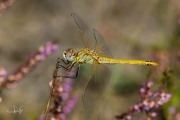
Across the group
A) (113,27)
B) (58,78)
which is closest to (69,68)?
(58,78)

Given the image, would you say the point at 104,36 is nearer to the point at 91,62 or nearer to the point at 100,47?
the point at 100,47

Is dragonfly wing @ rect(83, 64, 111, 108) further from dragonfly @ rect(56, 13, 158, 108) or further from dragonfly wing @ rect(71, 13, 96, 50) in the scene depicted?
dragonfly wing @ rect(71, 13, 96, 50)

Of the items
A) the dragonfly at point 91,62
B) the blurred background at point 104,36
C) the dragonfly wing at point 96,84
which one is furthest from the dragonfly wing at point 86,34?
the blurred background at point 104,36

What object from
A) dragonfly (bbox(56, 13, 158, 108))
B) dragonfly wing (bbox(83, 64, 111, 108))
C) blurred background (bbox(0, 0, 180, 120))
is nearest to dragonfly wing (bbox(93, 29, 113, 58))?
dragonfly (bbox(56, 13, 158, 108))

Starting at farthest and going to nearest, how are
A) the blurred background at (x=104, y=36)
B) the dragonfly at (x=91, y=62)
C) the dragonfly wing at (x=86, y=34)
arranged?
the blurred background at (x=104, y=36)
the dragonfly wing at (x=86, y=34)
the dragonfly at (x=91, y=62)

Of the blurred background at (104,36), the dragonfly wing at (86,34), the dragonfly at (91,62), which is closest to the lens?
the dragonfly at (91,62)

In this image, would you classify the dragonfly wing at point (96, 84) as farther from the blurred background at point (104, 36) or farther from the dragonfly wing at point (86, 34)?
the blurred background at point (104, 36)

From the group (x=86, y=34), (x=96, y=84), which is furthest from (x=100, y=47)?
(x=96, y=84)

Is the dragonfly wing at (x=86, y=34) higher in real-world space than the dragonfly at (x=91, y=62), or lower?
higher
